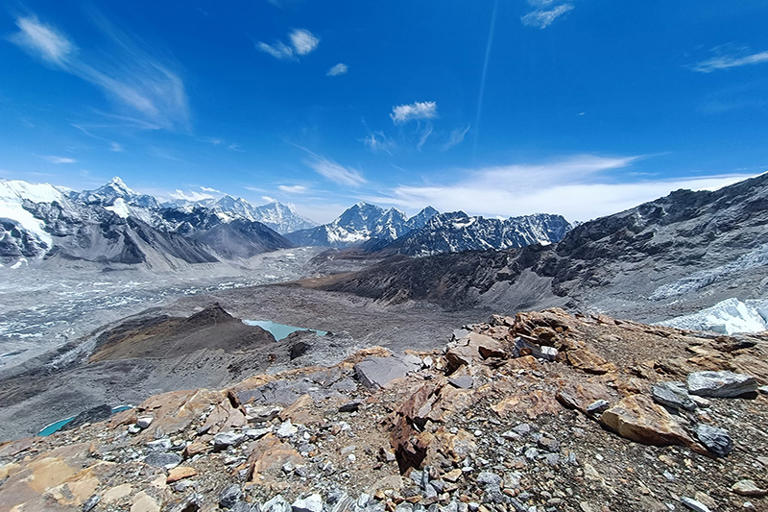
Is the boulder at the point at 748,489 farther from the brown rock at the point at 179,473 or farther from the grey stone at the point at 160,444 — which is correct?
the grey stone at the point at 160,444

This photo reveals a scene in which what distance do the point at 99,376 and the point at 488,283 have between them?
8601 cm

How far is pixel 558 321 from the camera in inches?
515

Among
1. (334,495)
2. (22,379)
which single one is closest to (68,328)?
(22,379)

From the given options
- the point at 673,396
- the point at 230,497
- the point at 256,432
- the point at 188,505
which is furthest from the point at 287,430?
the point at 673,396

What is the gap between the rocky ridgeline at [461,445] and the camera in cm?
508

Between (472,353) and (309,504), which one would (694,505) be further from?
(472,353)

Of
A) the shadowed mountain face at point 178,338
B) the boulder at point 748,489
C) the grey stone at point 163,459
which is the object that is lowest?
the shadowed mountain face at point 178,338

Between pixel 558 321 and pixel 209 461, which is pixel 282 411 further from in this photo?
pixel 558 321

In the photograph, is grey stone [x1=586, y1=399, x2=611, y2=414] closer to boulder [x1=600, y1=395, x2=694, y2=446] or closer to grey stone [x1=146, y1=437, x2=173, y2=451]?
boulder [x1=600, y1=395, x2=694, y2=446]

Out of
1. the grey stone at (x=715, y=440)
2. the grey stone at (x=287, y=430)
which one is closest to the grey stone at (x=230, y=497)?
the grey stone at (x=287, y=430)

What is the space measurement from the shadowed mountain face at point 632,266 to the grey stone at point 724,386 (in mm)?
41305

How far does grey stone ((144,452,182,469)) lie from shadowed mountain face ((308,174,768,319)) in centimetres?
5071

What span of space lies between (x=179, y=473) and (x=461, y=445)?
20.0 feet

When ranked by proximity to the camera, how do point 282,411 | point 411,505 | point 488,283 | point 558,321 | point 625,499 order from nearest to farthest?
point 625,499 < point 411,505 < point 282,411 < point 558,321 < point 488,283
